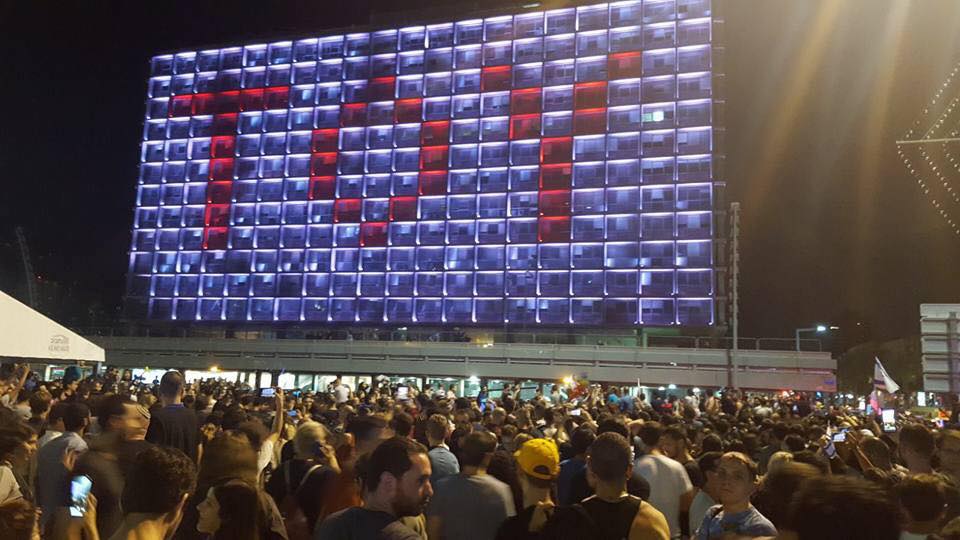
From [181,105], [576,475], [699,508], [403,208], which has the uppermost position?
[181,105]

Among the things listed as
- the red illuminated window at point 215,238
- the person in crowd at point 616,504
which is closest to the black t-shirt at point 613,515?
the person in crowd at point 616,504

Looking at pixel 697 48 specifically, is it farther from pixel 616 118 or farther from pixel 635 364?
pixel 635 364

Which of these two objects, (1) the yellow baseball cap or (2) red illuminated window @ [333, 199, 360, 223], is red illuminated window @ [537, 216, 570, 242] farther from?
(1) the yellow baseball cap

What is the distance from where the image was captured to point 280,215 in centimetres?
7844

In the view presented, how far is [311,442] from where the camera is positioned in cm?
683

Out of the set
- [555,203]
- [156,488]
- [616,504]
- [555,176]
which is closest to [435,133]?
[555,176]

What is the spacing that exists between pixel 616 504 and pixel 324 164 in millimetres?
76387

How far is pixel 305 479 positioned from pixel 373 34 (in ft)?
258

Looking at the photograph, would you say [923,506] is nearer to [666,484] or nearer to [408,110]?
[666,484]

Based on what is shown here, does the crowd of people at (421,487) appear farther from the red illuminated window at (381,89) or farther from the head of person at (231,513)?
the red illuminated window at (381,89)

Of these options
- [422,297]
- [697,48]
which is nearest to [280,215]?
[422,297]

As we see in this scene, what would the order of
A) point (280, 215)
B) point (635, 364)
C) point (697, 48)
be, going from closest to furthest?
point (635, 364), point (697, 48), point (280, 215)

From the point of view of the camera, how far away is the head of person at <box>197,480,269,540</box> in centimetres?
437

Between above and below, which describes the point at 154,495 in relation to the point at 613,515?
above
